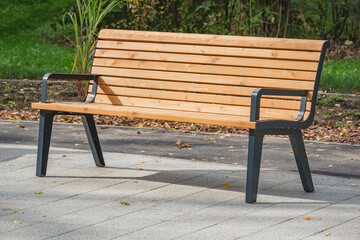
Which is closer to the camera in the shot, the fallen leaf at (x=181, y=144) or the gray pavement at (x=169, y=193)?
the gray pavement at (x=169, y=193)

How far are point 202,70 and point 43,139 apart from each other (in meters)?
1.34

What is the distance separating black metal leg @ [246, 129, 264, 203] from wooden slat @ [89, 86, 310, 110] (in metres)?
0.55

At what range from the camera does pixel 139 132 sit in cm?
755

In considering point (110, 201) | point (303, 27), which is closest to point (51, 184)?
point (110, 201)

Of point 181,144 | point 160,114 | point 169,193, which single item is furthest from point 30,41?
point 169,193

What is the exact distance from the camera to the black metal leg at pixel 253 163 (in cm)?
451

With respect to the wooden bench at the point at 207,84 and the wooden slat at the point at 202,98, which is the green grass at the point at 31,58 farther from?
the wooden slat at the point at 202,98

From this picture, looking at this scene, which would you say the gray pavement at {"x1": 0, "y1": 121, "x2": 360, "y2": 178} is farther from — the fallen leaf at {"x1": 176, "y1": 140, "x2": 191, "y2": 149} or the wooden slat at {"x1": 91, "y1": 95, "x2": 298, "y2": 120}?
the wooden slat at {"x1": 91, "y1": 95, "x2": 298, "y2": 120}

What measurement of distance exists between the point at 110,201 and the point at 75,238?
2.90 feet

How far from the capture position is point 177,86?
18.1 ft

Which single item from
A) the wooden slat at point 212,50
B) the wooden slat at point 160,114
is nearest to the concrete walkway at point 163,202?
the wooden slat at point 160,114

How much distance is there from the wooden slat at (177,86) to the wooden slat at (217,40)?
329 mm

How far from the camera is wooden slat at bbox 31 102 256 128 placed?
4.59 m

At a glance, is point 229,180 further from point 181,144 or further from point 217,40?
point 181,144
